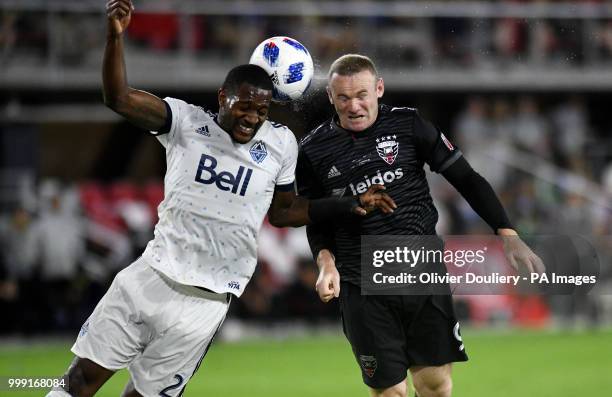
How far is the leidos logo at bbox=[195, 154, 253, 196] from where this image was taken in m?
6.09

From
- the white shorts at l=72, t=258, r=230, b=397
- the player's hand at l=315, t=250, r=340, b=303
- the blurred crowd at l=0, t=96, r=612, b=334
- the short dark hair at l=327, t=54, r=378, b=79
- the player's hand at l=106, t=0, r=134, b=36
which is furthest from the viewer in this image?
the blurred crowd at l=0, t=96, r=612, b=334

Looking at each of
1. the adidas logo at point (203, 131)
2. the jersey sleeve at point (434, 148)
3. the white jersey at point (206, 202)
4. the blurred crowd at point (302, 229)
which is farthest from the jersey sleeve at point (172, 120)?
the blurred crowd at point (302, 229)

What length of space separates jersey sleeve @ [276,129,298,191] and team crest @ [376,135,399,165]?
21.0 inches

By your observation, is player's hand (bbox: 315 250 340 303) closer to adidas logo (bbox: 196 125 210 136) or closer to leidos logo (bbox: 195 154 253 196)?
leidos logo (bbox: 195 154 253 196)

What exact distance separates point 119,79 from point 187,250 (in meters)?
1.03

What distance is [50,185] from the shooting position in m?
16.9

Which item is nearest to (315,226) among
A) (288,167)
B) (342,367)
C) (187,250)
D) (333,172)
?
(333,172)

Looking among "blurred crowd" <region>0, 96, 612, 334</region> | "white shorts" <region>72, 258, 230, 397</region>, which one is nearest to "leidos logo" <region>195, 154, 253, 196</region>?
"white shorts" <region>72, 258, 230, 397</region>

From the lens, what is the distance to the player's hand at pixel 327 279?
6.29 m

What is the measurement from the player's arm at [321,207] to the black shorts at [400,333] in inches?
20.9

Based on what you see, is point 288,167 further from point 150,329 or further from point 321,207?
point 150,329

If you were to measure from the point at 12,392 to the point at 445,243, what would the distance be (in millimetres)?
4768

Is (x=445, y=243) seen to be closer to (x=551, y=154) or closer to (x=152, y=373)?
(x=152, y=373)

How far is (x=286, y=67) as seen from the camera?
258 inches
